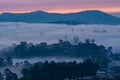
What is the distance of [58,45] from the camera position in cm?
8906

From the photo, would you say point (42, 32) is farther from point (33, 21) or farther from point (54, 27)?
point (33, 21)

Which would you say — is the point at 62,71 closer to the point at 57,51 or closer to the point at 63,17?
the point at 57,51

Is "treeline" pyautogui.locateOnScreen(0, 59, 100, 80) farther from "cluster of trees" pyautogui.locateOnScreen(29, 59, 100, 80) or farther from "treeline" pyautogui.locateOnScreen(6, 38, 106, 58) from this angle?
"treeline" pyautogui.locateOnScreen(6, 38, 106, 58)

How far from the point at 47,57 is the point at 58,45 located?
8.41 meters

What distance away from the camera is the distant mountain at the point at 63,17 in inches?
6865

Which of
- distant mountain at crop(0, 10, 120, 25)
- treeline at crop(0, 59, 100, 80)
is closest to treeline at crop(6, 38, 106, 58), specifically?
treeline at crop(0, 59, 100, 80)

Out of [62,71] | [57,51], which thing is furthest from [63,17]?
[62,71]

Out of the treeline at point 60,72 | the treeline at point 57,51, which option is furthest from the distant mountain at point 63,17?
the treeline at point 60,72

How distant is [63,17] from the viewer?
185 m

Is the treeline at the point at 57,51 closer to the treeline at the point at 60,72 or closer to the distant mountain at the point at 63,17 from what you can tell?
the treeline at the point at 60,72

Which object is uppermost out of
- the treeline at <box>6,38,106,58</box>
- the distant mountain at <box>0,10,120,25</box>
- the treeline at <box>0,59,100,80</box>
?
the distant mountain at <box>0,10,120,25</box>

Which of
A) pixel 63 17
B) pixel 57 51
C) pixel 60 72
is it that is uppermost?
pixel 63 17

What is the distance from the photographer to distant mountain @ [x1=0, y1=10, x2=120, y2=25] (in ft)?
572

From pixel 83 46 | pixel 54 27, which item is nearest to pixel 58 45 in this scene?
pixel 83 46
